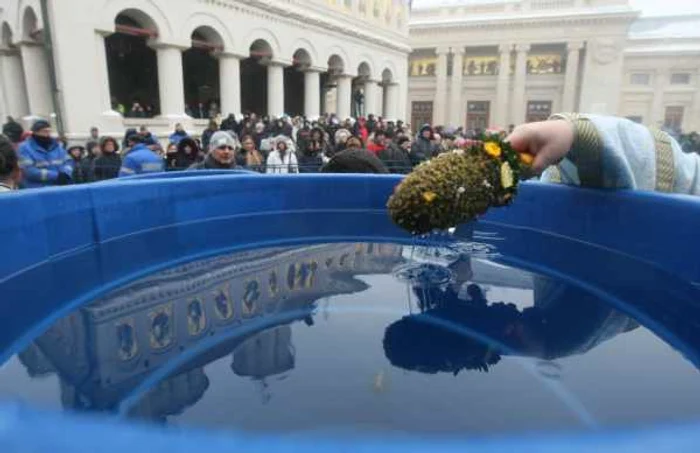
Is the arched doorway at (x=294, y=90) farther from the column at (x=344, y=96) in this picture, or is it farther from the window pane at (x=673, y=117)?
the window pane at (x=673, y=117)

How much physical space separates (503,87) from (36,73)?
3650 cm

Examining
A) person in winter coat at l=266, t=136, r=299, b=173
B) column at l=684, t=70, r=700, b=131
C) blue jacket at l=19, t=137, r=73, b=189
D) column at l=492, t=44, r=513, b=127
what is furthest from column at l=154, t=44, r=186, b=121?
column at l=684, t=70, r=700, b=131

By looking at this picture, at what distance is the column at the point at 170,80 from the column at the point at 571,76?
33.4 metres

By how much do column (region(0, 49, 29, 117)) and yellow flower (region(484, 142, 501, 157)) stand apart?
64.7 ft

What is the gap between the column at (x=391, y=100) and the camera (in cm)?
3378

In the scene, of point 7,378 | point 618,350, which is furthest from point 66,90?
point 618,350

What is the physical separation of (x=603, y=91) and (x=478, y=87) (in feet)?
33.8

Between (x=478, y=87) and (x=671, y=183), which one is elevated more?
(x=478, y=87)

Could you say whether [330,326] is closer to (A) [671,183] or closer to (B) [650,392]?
(B) [650,392]

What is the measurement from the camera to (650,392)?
1.44 meters

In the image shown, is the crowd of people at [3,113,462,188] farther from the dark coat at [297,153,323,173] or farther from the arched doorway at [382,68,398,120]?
the arched doorway at [382,68,398,120]

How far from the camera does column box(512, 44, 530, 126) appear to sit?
41.4 meters

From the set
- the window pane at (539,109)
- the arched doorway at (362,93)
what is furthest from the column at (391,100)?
the window pane at (539,109)

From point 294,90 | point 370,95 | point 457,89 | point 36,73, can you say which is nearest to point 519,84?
point 457,89
